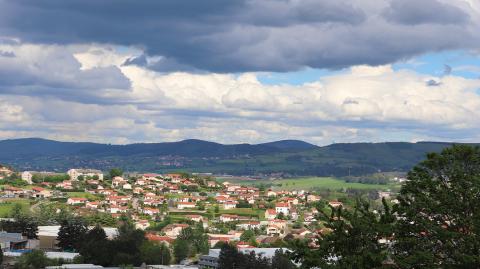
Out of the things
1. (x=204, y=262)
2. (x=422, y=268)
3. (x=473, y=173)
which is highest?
(x=473, y=173)

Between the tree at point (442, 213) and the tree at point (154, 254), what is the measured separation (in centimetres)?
4608

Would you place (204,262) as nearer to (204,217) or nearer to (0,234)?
(0,234)

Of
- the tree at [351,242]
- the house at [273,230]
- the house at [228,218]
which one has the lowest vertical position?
the house at [273,230]

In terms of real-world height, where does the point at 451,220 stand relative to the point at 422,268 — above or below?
above

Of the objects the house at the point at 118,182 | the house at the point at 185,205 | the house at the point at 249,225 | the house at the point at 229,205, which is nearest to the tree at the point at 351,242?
the house at the point at 249,225

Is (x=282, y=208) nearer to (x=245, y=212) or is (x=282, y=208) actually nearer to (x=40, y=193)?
(x=245, y=212)

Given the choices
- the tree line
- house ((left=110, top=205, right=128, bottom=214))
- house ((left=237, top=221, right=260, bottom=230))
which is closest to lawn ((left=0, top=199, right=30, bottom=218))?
house ((left=110, top=205, right=128, bottom=214))

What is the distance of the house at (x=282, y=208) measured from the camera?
118750 millimetres

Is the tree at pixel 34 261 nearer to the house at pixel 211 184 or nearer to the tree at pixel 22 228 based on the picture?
the tree at pixel 22 228

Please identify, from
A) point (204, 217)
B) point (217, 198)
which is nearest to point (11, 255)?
point (204, 217)

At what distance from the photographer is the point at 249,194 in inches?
5822

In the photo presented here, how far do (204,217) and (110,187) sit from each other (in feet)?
123

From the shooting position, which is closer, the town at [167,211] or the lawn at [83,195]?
the town at [167,211]

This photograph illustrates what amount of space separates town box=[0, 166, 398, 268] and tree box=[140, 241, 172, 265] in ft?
1.27
